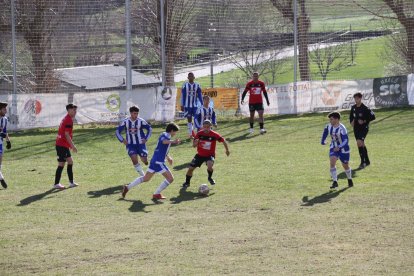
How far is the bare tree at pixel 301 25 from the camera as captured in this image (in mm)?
32312

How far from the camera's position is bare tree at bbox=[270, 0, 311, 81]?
32.3 m

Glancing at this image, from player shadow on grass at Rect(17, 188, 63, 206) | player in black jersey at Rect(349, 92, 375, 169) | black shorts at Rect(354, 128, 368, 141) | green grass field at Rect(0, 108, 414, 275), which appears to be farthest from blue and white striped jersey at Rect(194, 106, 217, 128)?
player shadow on grass at Rect(17, 188, 63, 206)

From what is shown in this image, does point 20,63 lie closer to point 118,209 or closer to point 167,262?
point 118,209

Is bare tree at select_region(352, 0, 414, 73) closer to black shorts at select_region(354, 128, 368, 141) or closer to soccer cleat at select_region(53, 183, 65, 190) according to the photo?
black shorts at select_region(354, 128, 368, 141)

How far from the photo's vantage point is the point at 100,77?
32000 millimetres

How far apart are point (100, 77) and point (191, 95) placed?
24.6ft

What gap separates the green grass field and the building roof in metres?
7.88

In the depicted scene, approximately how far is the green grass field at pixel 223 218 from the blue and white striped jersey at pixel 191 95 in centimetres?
205

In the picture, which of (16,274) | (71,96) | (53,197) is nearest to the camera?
(16,274)

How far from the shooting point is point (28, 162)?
23.0m

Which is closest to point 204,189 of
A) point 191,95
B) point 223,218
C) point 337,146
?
point 223,218

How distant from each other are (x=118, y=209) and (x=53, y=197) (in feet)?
7.19

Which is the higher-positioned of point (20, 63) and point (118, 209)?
point (20, 63)

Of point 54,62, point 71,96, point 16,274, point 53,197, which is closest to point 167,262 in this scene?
point 16,274
